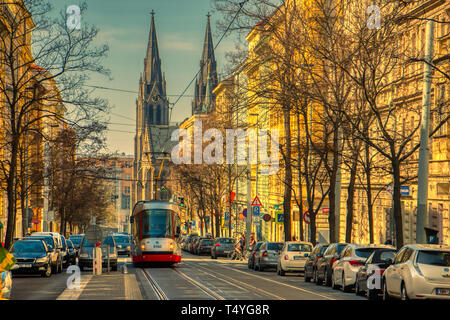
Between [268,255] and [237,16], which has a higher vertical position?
[237,16]

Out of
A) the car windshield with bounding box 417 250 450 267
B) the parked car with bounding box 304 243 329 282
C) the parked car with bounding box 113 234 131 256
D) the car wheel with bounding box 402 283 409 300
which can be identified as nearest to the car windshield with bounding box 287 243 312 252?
the parked car with bounding box 304 243 329 282

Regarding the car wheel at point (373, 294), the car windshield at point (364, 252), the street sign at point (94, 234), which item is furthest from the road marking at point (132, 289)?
the car windshield at point (364, 252)

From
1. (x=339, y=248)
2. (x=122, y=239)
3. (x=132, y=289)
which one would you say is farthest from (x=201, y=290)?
(x=122, y=239)

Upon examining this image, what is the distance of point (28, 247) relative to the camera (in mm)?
32812

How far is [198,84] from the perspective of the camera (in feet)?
604

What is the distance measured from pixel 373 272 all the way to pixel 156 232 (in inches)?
767

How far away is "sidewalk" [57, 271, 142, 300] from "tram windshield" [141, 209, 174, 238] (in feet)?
34.3

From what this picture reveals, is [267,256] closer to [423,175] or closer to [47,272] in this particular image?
[47,272]

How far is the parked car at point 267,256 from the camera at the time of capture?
3944 centimetres

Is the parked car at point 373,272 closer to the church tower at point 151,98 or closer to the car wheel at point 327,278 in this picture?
the car wheel at point 327,278

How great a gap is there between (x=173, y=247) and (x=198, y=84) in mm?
145067
